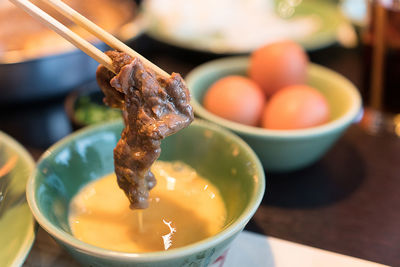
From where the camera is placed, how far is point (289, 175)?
1.25m

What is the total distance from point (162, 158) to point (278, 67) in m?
0.50

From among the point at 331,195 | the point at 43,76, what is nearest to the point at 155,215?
the point at 331,195

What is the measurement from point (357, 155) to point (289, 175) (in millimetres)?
276

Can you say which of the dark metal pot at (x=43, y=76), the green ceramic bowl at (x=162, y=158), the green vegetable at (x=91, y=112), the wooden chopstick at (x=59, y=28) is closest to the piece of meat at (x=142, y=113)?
the wooden chopstick at (x=59, y=28)

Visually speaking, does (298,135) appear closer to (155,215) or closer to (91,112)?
(155,215)

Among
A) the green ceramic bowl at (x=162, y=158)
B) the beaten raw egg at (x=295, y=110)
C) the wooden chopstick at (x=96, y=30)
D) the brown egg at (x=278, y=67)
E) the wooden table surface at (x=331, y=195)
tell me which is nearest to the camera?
the green ceramic bowl at (x=162, y=158)

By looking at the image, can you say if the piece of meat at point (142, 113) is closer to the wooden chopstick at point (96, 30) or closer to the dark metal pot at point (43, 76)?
the wooden chopstick at point (96, 30)

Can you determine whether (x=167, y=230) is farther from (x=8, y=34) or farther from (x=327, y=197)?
(x=8, y=34)

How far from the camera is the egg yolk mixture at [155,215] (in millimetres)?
886

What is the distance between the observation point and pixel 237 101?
4.05 ft

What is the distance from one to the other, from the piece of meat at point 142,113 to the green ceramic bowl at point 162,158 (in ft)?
0.55

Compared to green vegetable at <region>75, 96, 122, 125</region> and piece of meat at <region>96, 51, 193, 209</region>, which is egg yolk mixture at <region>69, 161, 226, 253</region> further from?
green vegetable at <region>75, 96, 122, 125</region>

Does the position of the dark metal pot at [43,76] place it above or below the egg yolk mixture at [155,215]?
above

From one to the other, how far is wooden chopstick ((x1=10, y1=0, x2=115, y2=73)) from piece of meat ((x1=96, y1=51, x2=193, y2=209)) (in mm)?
21
